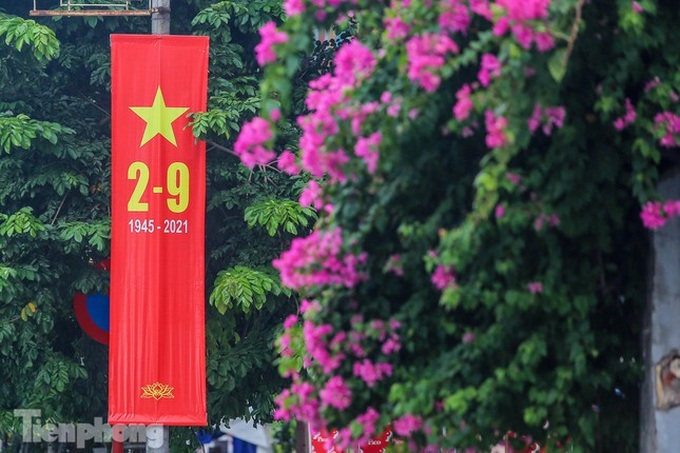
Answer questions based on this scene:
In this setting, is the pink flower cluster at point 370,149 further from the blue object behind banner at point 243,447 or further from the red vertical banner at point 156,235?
the blue object behind banner at point 243,447

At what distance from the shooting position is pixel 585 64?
7066 mm

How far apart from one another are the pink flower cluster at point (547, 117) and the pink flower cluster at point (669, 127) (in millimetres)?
548

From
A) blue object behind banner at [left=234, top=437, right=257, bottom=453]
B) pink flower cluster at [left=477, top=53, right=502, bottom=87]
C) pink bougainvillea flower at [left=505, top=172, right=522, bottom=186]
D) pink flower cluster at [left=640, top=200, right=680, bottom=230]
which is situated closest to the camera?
pink flower cluster at [left=477, top=53, right=502, bottom=87]

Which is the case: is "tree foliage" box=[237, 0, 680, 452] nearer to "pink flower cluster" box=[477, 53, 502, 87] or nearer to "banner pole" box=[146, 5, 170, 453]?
"pink flower cluster" box=[477, 53, 502, 87]

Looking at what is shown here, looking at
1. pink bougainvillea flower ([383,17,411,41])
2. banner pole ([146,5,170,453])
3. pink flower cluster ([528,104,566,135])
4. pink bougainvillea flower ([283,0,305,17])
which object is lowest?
pink flower cluster ([528,104,566,135])

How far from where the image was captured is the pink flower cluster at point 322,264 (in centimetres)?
734

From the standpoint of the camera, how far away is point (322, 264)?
7371mm

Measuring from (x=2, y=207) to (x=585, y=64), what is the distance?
873cm

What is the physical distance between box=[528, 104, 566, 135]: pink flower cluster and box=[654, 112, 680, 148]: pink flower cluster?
21.6 inches

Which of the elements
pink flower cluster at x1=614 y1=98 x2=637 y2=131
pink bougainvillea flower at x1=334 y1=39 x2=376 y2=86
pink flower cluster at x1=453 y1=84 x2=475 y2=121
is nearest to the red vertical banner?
pink bougainvillea flower at x1=334 y1=39 x2=376 y2=86

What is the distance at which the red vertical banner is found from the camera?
13.6 meters

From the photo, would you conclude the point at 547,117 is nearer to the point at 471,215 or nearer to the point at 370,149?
the point at 471,215

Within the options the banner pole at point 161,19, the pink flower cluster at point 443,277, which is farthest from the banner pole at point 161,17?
the pink flower cluster at point 443,277

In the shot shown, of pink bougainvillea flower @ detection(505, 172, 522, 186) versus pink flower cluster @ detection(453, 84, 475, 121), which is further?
pink bougainvillea flower @ detection(505, 172, 522, 186)
